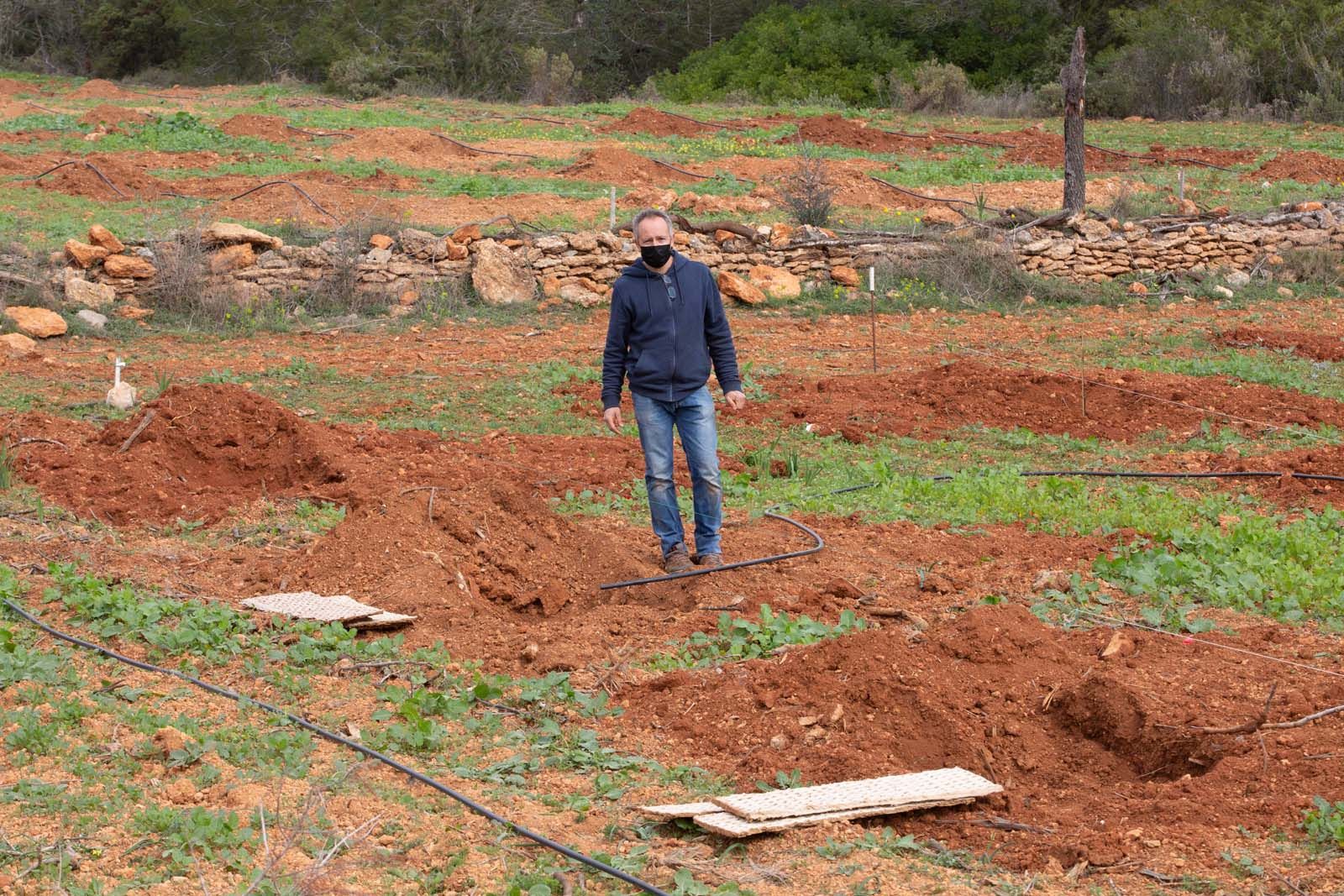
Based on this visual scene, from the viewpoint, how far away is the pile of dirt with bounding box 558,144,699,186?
68.9 feet

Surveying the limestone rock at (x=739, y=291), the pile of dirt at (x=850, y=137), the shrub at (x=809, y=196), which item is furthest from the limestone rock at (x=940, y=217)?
the pile of dirt at (x=850, y=137)

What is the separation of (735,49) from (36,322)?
1206 inches

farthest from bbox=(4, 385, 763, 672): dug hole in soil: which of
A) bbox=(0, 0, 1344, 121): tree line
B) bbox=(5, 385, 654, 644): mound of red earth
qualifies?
bbox=(0, 0, 1344, 121): tree line

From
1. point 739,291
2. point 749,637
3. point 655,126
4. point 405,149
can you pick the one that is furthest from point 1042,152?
point 749,637

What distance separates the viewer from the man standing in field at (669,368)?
6.76m

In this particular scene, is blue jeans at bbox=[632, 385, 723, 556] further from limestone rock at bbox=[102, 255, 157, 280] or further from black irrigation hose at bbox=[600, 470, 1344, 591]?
limestone rock at bbox=[102, 255, 157, 280]

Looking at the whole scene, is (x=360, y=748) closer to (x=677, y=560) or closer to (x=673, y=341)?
(x=677, y=560)

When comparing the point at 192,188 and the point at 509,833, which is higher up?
the point at 192,188

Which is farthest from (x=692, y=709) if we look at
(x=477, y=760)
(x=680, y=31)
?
(x=680, y=31)

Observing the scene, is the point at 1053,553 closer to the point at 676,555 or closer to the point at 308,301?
the point at 676,555

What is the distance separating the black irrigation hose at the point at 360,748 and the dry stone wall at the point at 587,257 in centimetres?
925

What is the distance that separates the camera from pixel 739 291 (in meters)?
15.5

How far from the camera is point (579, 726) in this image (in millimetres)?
5215

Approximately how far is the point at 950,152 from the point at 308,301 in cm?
1348
